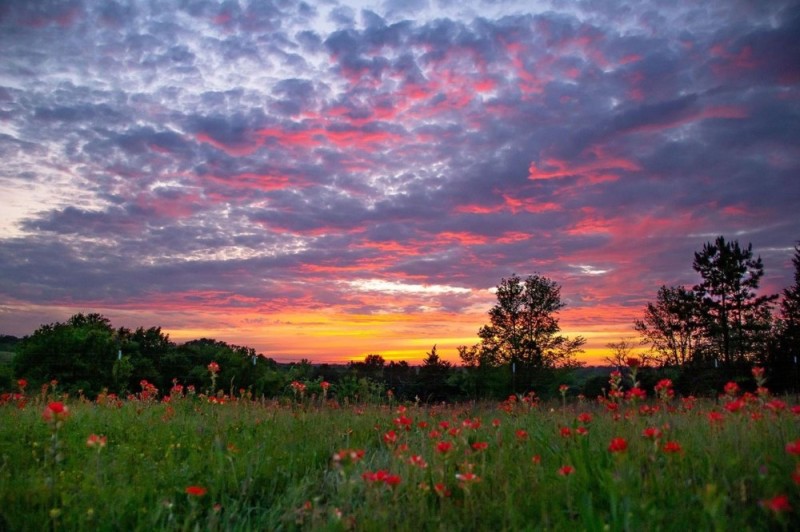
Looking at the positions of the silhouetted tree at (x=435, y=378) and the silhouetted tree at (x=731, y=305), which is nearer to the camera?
the silhouetted tree at (x=435, y=378)

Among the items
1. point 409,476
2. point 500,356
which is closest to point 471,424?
point 409,476

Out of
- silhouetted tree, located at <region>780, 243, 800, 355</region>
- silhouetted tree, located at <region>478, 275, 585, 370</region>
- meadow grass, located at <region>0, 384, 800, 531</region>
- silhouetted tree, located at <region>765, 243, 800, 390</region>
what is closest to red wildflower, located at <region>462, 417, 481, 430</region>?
meadow grass, located at <region>0, 384, 800, 531</region>

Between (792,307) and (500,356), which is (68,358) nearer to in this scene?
(500,356)

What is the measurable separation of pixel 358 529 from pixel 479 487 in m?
1.17

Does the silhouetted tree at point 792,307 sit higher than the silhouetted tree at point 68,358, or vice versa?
the silhouetted tree at point 792,307

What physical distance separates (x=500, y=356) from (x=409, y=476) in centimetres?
2689

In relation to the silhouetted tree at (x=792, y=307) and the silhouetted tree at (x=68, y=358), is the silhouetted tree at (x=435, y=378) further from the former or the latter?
the silhouetted tree at (x=792, y=307)

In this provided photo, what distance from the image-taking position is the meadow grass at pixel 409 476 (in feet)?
11.8

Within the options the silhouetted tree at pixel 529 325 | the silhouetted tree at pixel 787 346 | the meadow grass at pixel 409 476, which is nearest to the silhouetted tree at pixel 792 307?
the silhouetted tree at pixel 787 346

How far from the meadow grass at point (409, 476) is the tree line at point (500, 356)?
5.09 feet

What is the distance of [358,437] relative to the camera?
700cm

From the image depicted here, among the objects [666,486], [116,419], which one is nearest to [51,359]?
[116,419]

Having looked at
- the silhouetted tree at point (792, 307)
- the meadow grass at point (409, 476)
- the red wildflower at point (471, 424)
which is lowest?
the meadow grass at point (409, 476)

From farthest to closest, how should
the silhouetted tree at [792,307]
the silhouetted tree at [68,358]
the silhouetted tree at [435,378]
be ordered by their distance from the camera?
the silhouetted tree at [792,307], the silhouetted tree at [435,378], the silhouetted tree at [68,358]
